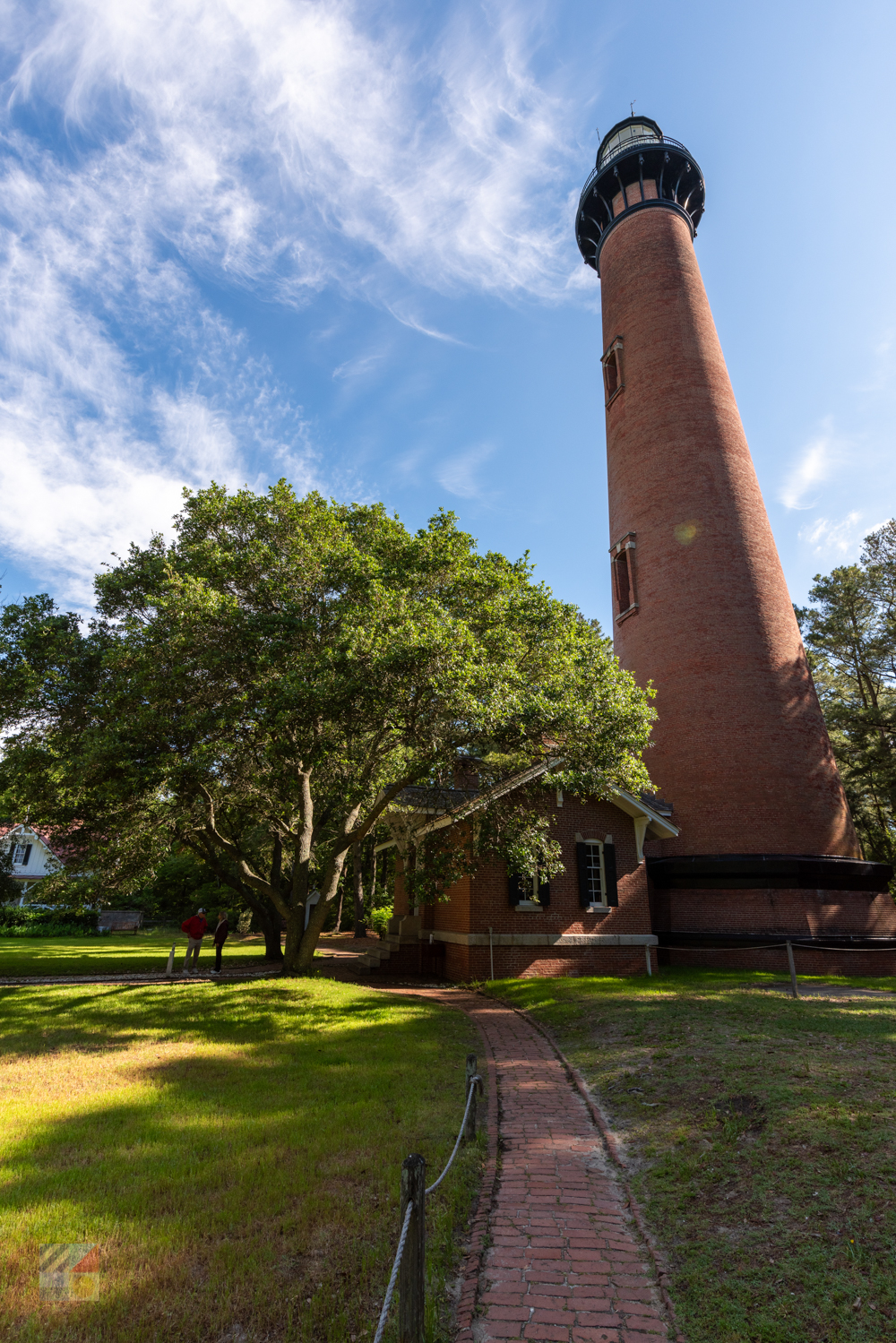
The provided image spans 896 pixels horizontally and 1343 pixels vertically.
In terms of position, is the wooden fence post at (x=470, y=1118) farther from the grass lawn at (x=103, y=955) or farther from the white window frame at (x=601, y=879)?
the grass lawn at (x=103, y=955)

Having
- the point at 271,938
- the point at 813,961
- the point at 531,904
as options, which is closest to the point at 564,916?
the point at 531,904

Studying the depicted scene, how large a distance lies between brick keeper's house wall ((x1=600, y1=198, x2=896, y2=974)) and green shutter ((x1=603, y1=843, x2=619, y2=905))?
197 cm

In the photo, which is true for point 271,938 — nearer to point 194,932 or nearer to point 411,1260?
point 194,932

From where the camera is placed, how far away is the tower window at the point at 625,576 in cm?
2250

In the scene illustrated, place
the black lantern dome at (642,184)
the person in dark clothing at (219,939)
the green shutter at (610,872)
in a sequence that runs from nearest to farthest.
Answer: the green shutter at (610,872), the person in dark clothing at (219,939), the black lantern dome at (642,184)

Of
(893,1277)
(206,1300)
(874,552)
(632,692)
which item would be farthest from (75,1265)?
(874,552)

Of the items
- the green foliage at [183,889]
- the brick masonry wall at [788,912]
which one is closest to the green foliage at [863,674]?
the brick masonry wall at [788,912]

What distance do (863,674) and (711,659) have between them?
51.0 ft

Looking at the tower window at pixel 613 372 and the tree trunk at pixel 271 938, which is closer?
the tree trunk at pixel 271 938

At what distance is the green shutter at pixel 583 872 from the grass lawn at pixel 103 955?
9.87m

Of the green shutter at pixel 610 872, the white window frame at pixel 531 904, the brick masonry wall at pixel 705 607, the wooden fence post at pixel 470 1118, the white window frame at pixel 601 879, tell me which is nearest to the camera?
the wooden fence post at pixel 470 1118

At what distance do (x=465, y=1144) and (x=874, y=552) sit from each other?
99.0ft

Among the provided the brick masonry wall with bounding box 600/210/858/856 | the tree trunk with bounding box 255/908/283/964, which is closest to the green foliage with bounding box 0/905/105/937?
the tree trunk with bounding box 255/908/283/964

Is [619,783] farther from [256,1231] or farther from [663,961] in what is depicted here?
[256,1231]
